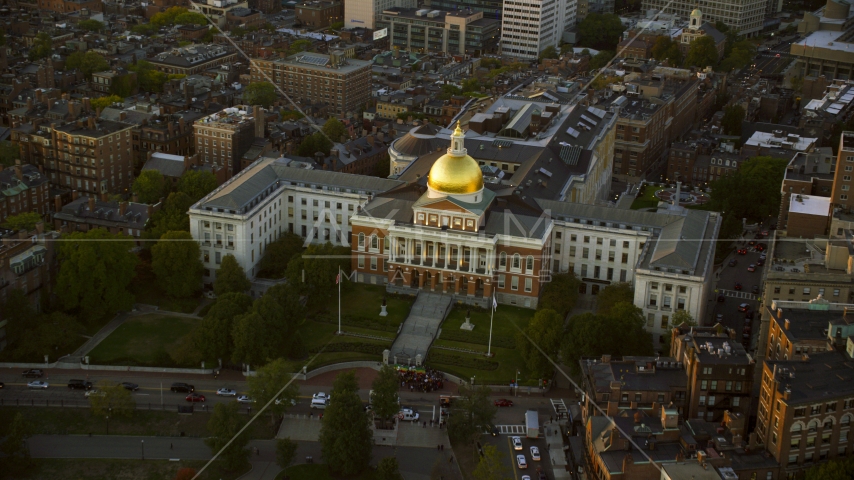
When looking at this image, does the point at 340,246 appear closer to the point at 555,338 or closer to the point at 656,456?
the point at 555,338

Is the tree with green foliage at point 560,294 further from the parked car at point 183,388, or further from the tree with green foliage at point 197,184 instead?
the tree with green foliage at point 197,184

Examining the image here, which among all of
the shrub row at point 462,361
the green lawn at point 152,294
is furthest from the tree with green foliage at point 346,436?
the green lawn at point 152,294

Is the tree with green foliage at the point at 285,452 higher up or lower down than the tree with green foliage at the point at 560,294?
lower down

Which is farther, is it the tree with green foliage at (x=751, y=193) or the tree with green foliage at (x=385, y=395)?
the tree with green foliage at (x=751, y=193)

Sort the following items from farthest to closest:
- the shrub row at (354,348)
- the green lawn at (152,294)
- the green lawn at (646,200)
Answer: the green lawn at (646,200) < the green lawn at (152,294) < the shrub row at (354,348)

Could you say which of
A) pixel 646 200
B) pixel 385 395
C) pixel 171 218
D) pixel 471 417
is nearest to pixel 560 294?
pixel 471 417

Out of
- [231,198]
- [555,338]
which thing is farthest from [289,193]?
[555,338]

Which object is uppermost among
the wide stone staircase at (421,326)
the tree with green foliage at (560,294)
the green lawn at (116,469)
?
the tree with green foliage at (560,294)
